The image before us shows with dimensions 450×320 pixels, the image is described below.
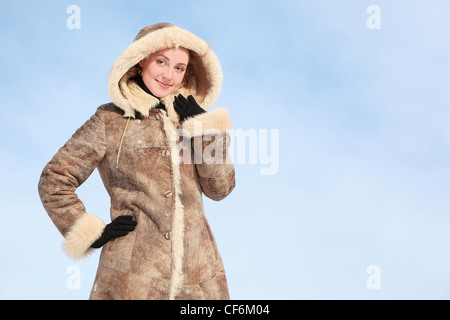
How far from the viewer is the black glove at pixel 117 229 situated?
272 centimetres

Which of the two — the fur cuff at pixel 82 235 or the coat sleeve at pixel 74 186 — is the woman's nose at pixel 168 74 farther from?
the fur cuff at pixel 82 235

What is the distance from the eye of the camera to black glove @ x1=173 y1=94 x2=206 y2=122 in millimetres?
2895

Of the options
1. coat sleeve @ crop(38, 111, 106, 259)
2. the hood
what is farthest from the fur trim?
coat sleeve @ crop(38, 111, 106, 259)

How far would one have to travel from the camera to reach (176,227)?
2.75 m

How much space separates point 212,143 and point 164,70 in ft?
1.51

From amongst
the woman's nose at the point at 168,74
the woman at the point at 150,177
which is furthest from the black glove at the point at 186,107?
the woman's nose at the point at 168,74

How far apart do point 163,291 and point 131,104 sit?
0.94m

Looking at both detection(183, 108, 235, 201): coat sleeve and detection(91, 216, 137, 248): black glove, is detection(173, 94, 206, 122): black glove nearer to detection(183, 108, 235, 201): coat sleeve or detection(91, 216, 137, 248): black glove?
detection(183, 108, 235, 201): coat sleeve

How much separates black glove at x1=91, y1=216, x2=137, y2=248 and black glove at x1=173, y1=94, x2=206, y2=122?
595 mm
